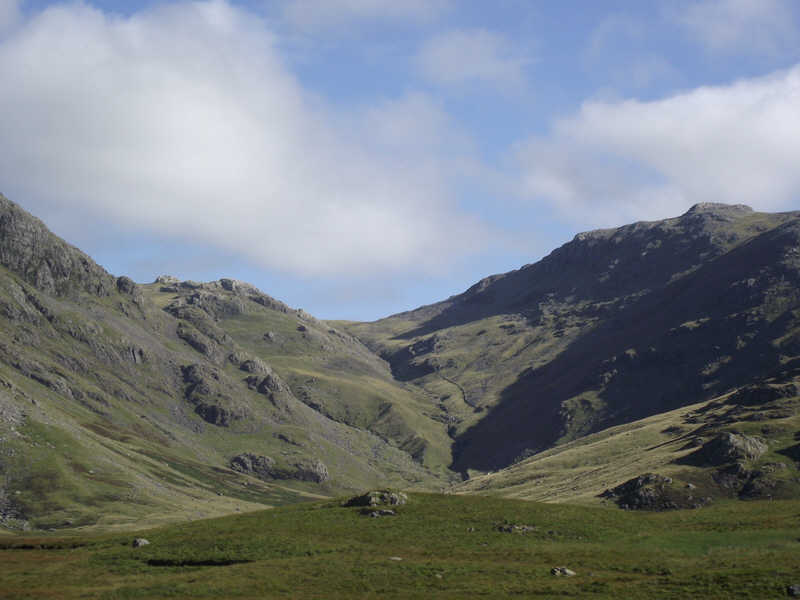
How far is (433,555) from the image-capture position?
7300 centimetres

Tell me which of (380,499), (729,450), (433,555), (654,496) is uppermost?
(380,499)

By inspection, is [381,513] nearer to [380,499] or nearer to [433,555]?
[380,499]

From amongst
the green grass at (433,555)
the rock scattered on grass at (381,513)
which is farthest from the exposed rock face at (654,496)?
the rock scattered on grass at (381,513)

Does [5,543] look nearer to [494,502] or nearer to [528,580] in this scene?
[494,502]

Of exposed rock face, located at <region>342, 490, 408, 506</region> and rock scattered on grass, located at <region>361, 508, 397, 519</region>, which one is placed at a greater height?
exposed rock face, located at <region>342, 490, 408, 506</region>

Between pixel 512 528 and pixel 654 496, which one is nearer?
pixel 512 528

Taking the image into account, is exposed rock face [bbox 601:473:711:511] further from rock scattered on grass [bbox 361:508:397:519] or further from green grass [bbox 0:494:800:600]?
rock scattered on grass [bbox 361:508:397:519]

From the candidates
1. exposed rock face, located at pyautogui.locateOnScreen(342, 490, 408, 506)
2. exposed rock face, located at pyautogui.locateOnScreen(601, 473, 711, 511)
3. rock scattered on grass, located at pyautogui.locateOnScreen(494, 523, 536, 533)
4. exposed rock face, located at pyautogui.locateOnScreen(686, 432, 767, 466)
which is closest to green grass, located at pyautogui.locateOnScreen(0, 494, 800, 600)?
rock scattered on grass, located at pyautogui.locateOnScreen(494, 523, 536, 533)

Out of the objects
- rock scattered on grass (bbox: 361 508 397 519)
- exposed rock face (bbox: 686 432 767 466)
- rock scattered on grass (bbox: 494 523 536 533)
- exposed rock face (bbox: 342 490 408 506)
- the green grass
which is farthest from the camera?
exposed rock face (bbox: 686 432 767 466)

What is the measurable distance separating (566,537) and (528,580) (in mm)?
19833

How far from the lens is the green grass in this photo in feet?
198

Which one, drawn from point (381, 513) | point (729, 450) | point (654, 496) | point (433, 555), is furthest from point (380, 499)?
point (729, 450)

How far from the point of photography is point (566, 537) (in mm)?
80625

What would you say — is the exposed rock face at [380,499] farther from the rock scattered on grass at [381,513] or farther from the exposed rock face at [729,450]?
the exposed rock face at [729,450]
